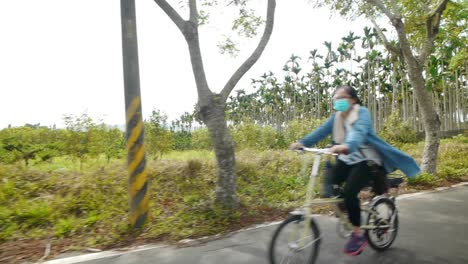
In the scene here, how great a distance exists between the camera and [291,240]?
3330mm

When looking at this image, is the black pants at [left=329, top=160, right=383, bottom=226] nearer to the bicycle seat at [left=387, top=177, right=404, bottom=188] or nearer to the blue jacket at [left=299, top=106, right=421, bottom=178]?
the blue jacket at [left=299, top=106, right=421, bottom=178]

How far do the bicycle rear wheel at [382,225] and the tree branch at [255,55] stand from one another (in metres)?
3.19

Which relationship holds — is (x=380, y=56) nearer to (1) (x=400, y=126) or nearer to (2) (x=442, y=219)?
(1) (x=400, y=126)

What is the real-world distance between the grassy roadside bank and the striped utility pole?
388 mm

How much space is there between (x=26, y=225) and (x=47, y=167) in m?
2.85

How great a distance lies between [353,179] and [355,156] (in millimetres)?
262

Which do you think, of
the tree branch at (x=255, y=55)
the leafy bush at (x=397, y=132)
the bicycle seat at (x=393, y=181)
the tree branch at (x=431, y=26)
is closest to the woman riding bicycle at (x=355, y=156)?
the bicycle seat at (x=393, y=181)

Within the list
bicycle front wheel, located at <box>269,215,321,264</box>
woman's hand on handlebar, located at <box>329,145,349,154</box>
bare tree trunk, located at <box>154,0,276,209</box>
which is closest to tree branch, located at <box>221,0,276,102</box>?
bare tree trunk, located at <box>154,0,276,209</box>

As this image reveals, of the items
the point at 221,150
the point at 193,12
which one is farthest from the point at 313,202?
the point at 193,12

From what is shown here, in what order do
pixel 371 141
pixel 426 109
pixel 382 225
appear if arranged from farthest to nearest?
1. pixel 426 109
2. pixel 382 225
3. pixel 371 141

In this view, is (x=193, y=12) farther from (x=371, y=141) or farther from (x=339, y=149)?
(x=339, y=149)

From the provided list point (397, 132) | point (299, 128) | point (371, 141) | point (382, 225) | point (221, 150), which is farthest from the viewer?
point (299, 128)

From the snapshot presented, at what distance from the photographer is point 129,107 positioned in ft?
17.4

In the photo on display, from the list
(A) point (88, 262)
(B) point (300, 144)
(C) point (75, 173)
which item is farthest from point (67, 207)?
(B) point (300, 144)
